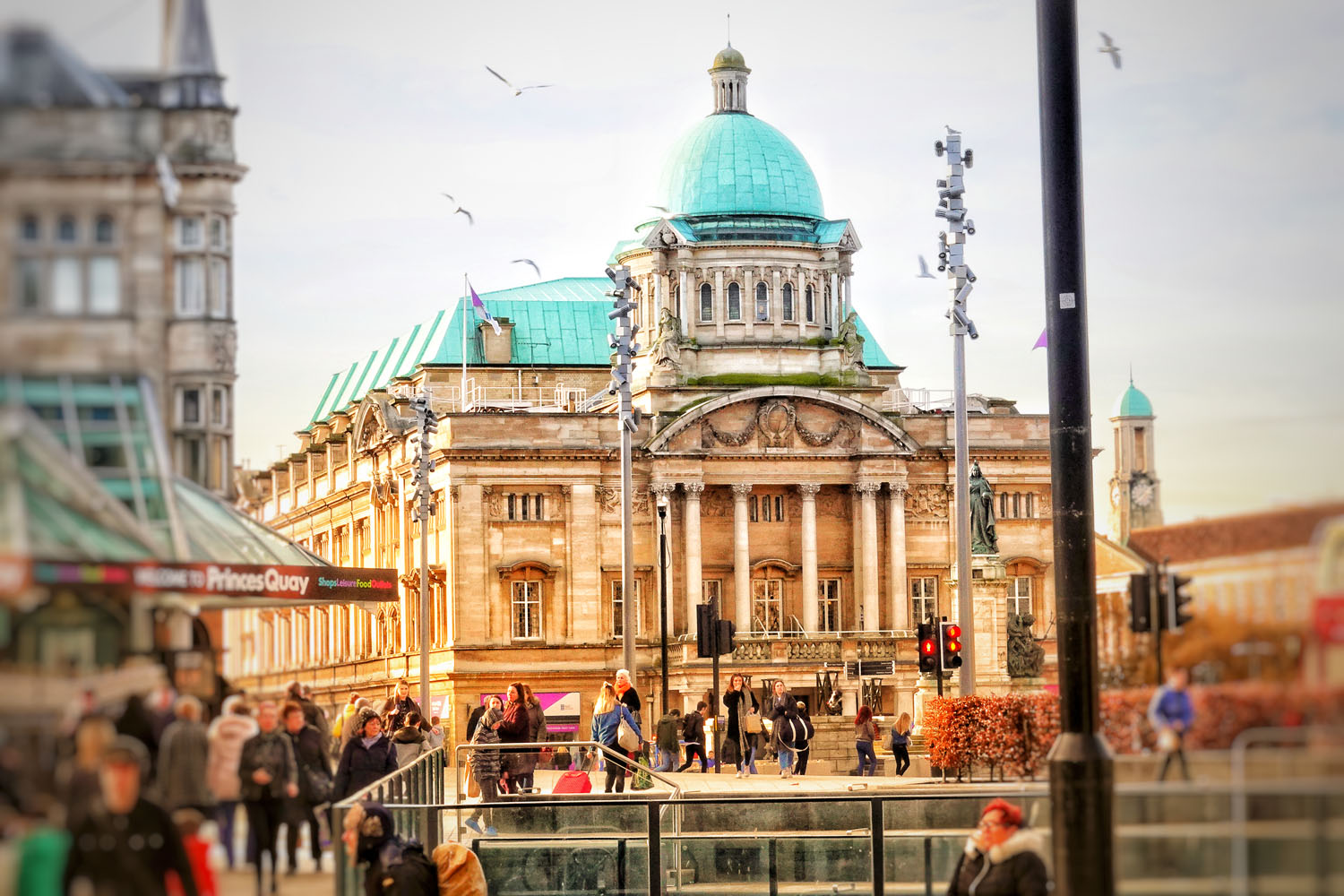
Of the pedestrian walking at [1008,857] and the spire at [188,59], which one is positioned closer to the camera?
the spire at [188,59]

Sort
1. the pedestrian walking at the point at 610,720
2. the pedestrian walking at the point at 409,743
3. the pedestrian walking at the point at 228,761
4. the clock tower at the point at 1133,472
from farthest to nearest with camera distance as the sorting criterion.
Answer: the pedestrian walking at the point at 610,720 < the pedestrian walking at the point at 409,743 < the clock tower at the point at 1133,472 < the pedestrian walking at the point at 228,761

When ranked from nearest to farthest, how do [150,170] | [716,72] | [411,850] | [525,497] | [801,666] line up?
[150,170], [411,850], [801,666], [525,497], [716,72]

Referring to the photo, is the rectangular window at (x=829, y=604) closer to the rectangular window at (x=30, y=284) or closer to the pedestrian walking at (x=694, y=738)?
the pedestrian walking at (x=694, y=738)

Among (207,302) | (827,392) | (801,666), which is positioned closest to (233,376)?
(207,302)

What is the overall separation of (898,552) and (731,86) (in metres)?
20.9

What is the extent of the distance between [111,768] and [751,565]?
238 feet

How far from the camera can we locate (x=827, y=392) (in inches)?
2963

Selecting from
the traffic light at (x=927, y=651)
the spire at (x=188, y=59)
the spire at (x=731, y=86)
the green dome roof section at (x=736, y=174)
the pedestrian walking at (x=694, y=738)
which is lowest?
the pedestrian walking at (x=694, y=738)

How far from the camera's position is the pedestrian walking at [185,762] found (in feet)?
15.9

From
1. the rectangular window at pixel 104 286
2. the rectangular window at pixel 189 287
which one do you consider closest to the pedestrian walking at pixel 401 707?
the rectangular window at pixel 189 287

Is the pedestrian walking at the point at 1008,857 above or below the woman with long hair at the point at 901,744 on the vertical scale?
above

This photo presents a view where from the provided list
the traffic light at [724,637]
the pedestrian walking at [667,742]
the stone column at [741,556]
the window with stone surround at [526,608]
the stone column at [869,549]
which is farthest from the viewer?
the stone column at [869,549]

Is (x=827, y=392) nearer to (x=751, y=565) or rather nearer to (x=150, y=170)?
(x=751, y=565)

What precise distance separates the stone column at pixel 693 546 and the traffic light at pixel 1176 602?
68329mm
